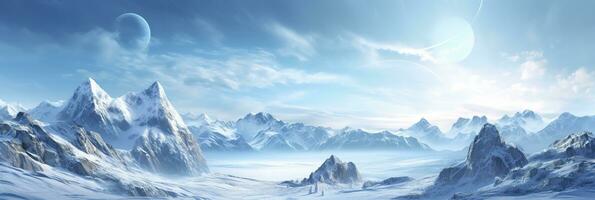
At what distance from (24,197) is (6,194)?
21.0ft

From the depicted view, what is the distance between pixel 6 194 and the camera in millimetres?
196500

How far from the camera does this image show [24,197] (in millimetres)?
199125
